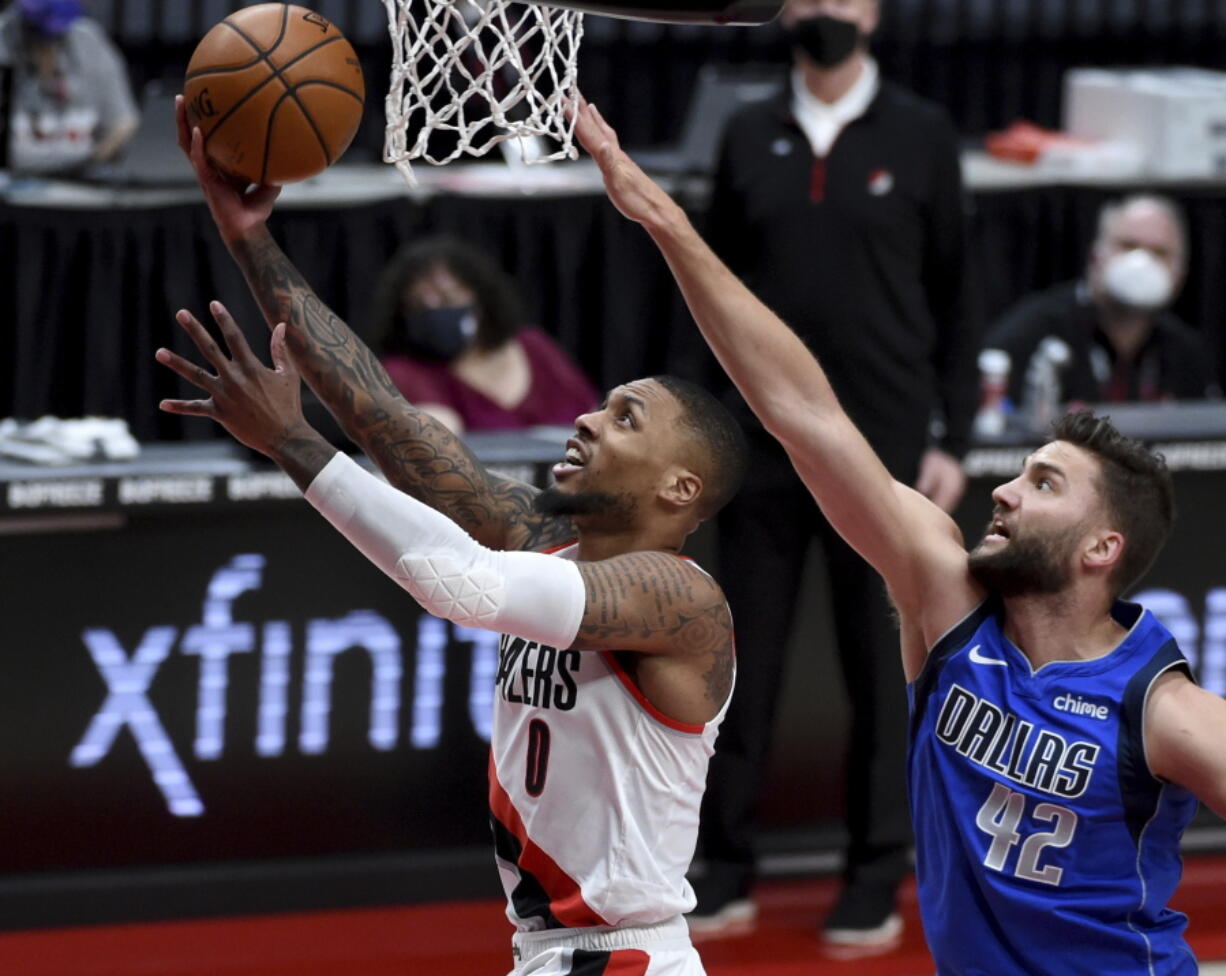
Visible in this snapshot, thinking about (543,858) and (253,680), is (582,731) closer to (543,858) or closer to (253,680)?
(543,858)

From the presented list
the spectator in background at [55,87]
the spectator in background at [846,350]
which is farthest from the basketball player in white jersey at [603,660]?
the spectator in background at [55,87]

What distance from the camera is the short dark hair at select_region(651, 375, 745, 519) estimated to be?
3289 mm

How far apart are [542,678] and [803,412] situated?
23.4 inches

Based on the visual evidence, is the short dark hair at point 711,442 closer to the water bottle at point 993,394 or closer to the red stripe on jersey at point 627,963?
the red stripe on jersey at point 627,963

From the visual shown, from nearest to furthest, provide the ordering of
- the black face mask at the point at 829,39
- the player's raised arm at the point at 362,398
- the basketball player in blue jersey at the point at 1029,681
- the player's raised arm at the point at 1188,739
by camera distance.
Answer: the player's raised arm at the point at 1188,739 < the basketball player in blue jersey at the point at 1029,681 < the player's raised arm at the point at 362,398 < the black face mask at the point at 829,39

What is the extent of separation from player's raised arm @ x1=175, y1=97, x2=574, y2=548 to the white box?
5.52 meters

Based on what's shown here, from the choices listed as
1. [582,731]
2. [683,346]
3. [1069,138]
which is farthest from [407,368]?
[1069,138]

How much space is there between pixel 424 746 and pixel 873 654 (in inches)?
45.8

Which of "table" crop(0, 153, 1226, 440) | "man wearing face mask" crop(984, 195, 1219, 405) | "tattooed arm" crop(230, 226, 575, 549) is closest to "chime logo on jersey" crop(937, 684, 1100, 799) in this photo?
"tattooed arm" crop(230, 226, 575, 549)

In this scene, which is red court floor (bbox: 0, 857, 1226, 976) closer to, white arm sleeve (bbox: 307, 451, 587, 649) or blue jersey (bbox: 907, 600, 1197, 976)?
blue jersey (bbox: 907, 600, 1197, 976)

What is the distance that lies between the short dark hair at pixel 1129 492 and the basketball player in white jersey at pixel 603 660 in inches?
23.1

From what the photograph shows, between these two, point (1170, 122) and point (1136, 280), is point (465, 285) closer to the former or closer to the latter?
point (1136, 280)

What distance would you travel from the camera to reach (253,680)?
496cm

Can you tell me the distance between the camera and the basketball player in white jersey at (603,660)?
3.13 metres
